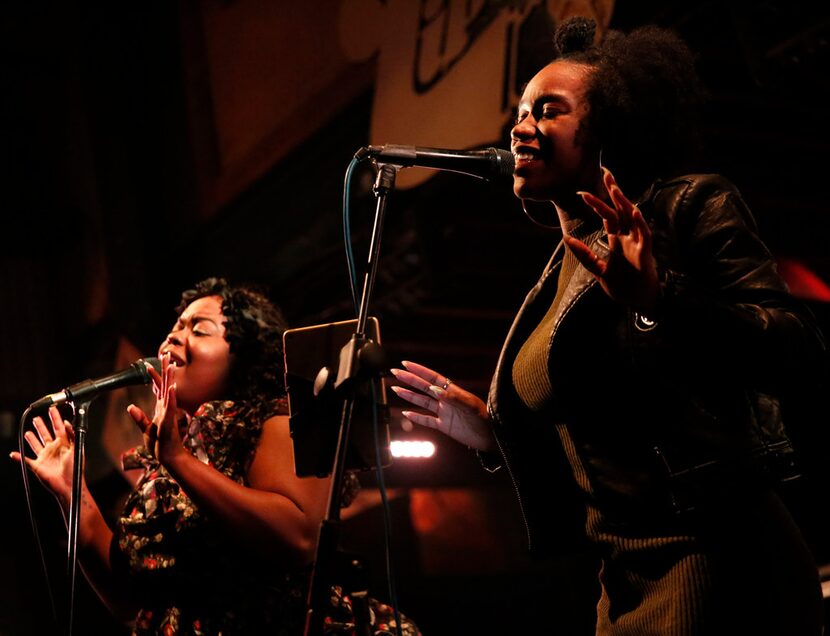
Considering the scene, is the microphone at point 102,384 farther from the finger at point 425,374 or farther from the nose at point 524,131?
the nose at point 524,131

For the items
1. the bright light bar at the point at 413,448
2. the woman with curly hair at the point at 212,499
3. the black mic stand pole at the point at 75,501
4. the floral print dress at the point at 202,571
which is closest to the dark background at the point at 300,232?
the woman with curly hair at the point at 212,499

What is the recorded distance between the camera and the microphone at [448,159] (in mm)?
2234

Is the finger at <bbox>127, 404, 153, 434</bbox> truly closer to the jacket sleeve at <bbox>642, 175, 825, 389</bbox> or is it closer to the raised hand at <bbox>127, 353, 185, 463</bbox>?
the raised hand at <bbox>127, 353, 185, 463</bbox>

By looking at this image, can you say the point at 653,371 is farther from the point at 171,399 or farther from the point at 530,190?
the point at 171,399

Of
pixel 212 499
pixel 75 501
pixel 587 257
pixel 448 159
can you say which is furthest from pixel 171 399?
pixel 587 257

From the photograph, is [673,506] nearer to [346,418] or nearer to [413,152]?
[346,418]

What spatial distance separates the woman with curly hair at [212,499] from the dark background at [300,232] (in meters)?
0.54

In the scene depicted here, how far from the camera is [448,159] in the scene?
2285mm

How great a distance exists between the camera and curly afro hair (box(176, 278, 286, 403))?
3240mm

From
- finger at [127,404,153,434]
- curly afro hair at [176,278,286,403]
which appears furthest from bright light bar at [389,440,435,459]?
finger at [127,404,153,434]

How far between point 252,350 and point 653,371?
1.78 meters

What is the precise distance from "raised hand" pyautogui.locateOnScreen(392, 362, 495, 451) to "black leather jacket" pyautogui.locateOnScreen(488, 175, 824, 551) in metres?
0.34

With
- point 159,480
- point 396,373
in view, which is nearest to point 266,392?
point 159,480

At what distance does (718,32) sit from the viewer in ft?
13.5
